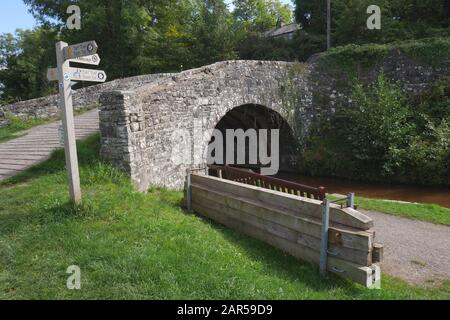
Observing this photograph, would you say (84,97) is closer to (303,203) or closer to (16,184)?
(16,184)

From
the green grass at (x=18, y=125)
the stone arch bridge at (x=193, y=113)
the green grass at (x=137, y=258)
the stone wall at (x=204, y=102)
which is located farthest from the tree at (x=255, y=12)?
the green grass at (x=137, y=258)

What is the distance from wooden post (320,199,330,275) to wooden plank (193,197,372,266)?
7cm

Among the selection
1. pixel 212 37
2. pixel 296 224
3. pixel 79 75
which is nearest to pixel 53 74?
pixel 79 75

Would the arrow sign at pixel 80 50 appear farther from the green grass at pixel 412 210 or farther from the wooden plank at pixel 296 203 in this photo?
the green grass at pixel 412 210

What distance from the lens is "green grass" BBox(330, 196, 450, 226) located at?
7.57 metres

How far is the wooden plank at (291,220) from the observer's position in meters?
3.85

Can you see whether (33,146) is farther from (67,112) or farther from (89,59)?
(89,59)

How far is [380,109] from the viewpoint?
1245 cm

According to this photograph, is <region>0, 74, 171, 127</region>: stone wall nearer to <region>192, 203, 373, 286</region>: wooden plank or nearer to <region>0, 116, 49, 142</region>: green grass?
<region>0, 116, 49, 142</region>: green grass

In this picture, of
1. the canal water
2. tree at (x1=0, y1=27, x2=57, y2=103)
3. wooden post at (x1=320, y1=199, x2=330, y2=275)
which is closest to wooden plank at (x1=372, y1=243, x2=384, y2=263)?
wooden post at (x1=320, y1=199, x2=330, y2=275)

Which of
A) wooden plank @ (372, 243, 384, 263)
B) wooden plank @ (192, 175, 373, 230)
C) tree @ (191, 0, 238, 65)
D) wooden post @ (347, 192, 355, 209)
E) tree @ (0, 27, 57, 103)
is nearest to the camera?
wooden plank @ (372, 243, 384, 263)

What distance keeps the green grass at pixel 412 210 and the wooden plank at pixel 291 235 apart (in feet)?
13.2

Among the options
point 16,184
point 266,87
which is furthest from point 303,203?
point 266,87
